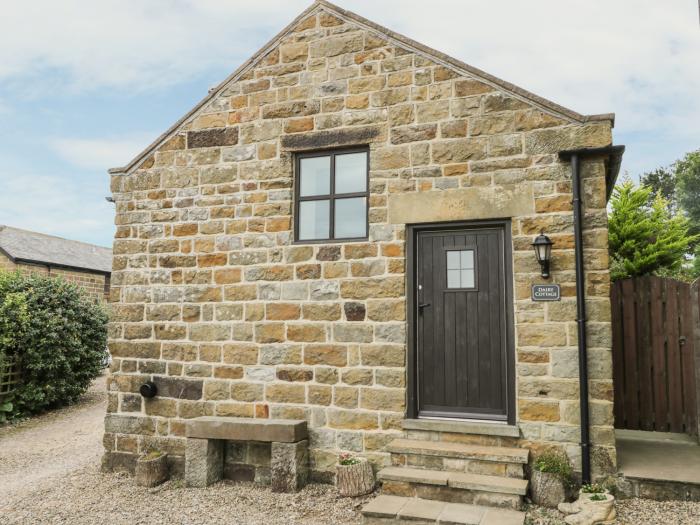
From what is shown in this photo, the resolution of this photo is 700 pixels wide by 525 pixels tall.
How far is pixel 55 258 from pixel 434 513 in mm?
19371

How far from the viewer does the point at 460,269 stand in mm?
5801

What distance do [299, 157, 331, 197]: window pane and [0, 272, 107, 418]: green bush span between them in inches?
288

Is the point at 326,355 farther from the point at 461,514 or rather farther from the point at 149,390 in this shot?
the point at 149,390

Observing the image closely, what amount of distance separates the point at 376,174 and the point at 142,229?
3278mm

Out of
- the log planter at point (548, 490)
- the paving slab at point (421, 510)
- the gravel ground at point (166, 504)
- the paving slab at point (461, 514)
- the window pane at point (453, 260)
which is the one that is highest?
the window pane at point (453, 260)

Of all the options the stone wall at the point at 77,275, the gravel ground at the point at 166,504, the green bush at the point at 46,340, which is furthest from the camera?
the stone wall at the point at 77,275

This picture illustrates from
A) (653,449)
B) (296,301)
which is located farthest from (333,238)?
(653,449)

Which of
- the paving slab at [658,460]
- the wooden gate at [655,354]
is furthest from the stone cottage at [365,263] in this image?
the wooden gate at [655,354]

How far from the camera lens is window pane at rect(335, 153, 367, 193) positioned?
6.23 metres

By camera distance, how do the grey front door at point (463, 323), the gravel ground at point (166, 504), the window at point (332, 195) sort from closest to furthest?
the gravel ground at point (166, 504), the grey front door at point (463, 323), the window at point (332, 195)

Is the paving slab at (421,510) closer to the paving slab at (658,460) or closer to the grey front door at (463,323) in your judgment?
the grey front door at (463,323)

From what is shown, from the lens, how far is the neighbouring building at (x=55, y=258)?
18062 millimetres

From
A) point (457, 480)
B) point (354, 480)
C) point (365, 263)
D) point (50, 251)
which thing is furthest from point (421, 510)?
point (50, 251)

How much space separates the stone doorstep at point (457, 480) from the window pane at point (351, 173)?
314 cm
